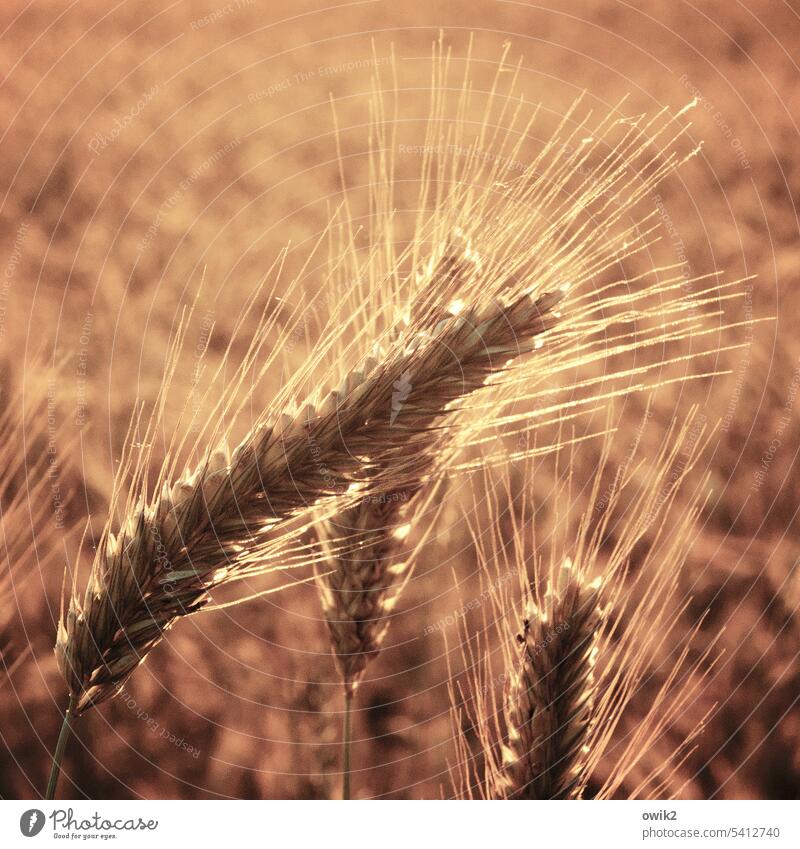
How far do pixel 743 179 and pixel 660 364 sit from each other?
0.29 meters

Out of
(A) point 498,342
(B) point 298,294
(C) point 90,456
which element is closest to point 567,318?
(A) point 498,342

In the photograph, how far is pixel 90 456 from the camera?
2.89 feet

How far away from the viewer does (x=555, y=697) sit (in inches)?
33.0

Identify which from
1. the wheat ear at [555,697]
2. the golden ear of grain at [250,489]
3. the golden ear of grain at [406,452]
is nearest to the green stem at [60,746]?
the golden ear of grain at [250,489]

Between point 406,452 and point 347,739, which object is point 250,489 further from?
point 347,739

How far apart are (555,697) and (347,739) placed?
0.77 ft

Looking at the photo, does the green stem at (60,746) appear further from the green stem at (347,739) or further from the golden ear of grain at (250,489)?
the green stem at (347,739)

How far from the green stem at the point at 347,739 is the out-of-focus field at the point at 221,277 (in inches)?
0.7
